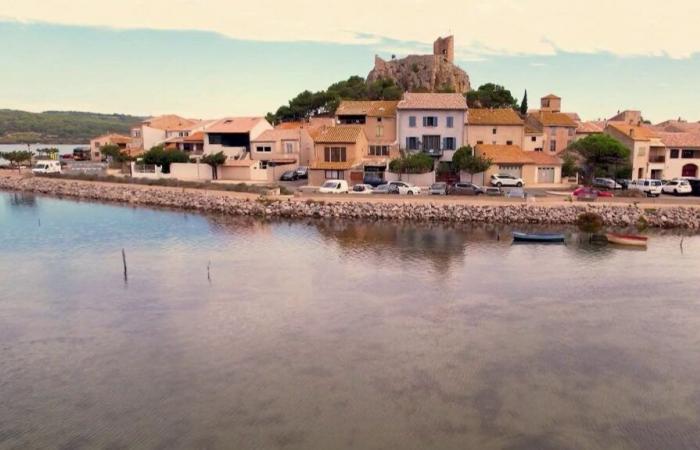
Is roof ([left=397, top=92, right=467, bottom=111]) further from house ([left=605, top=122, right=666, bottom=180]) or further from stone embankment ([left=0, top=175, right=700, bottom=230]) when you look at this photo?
house ([left=605, top=122, right=666, bottom=180])

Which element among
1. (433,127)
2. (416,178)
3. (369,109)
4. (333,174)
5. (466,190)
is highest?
(369,109)

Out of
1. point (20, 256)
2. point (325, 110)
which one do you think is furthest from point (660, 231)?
point (325, 110)

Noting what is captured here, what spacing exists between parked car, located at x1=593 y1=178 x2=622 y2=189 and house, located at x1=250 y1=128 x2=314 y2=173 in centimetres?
3764

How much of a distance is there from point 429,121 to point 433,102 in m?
2.73

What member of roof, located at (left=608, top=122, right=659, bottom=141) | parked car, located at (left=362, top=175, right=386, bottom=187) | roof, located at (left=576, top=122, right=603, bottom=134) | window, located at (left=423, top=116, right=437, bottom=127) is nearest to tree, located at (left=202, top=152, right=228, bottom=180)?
parked car, located at (left=362, top=175, right=386, bottom=187)

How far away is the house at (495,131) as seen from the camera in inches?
2741

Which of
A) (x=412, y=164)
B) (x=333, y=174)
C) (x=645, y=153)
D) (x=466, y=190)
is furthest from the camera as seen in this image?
(x=645, y=153)

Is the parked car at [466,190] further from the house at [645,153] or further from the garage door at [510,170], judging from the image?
the house at [645,153]

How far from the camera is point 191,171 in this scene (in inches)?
2896

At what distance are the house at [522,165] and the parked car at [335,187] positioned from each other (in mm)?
16544

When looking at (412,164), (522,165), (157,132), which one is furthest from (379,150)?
(157,132)

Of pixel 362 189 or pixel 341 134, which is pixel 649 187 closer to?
pixel 362 189

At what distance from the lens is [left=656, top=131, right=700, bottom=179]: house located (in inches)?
2773

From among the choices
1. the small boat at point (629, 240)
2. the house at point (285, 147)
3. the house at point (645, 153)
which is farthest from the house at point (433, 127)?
the small boat at point (629, 240)
